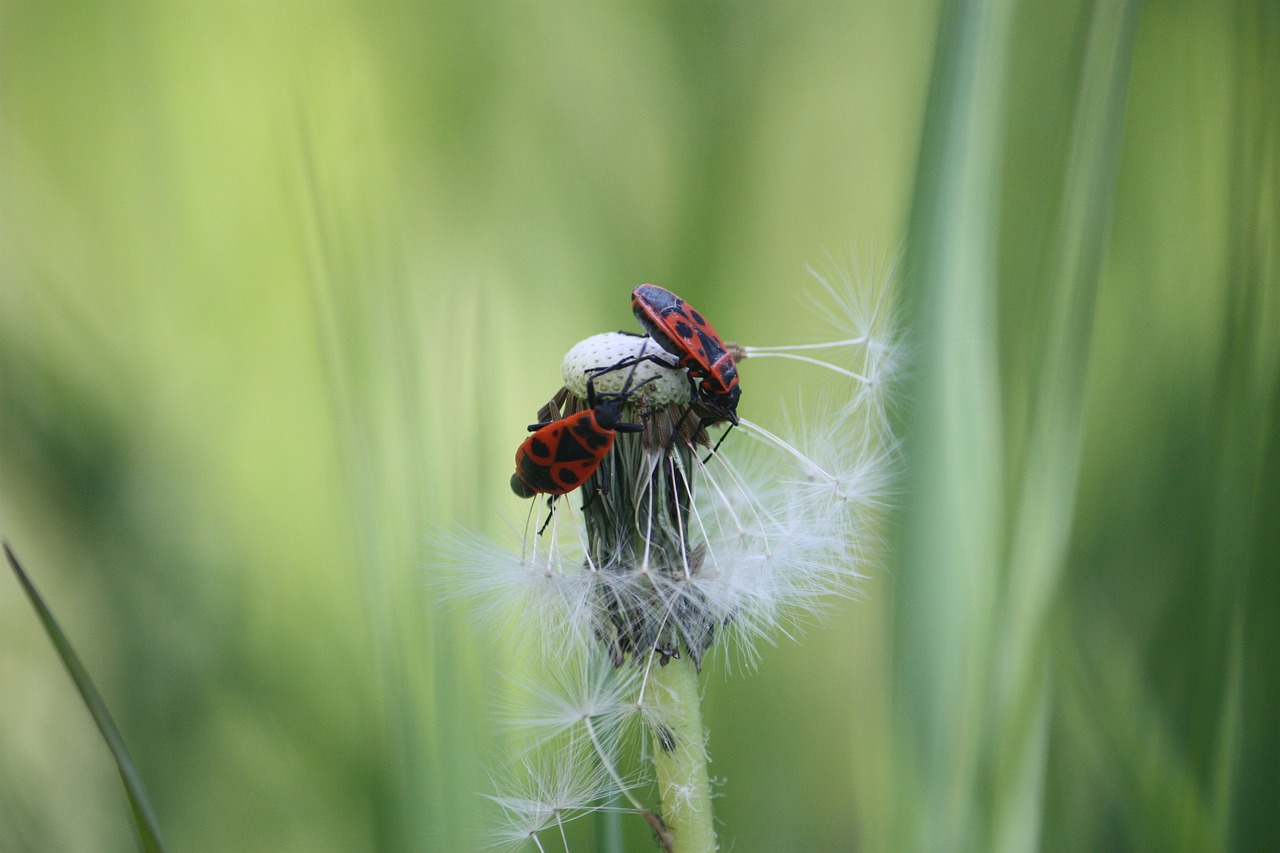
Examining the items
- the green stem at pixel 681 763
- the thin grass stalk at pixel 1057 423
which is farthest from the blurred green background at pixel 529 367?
the green stem at pixel 681 763

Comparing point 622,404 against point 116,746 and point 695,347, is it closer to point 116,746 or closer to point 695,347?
point 695,347

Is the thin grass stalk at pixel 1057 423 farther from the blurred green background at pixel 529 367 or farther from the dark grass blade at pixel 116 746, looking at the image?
the dark grass blade at pixel 116 746

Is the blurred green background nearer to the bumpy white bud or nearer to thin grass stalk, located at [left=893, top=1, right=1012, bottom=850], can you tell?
thin grass stalk, located at [left=893, top=1, right=1012, bottom=850]

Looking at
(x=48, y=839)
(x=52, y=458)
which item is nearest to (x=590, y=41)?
(x=52, y=458)

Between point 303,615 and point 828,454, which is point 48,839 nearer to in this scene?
point 303,615

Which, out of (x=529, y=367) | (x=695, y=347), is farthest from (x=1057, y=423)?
(x=529, y=367)

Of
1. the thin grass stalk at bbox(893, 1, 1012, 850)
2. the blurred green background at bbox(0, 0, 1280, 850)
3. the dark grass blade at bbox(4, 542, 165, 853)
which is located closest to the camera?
the dark grass blade at bbox(4, 542, 165, 853)

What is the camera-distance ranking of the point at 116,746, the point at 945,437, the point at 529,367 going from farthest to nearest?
the point at 529,367, the point at 945,437, the point at 116,746

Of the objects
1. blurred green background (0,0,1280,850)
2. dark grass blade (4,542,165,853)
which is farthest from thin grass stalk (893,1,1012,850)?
dark grass blade (4,542,165,853)
